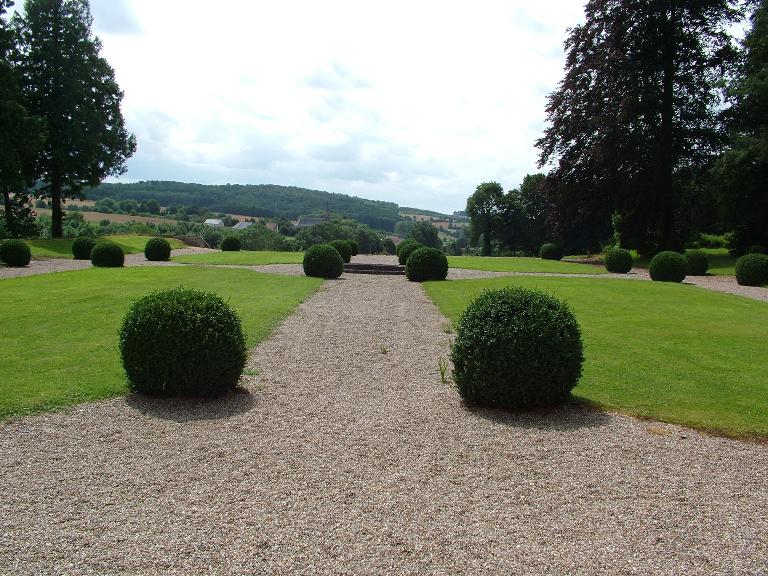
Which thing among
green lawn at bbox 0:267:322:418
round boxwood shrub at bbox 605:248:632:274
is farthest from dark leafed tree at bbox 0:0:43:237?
round boxwood shrub at bbox 605:248:632:274

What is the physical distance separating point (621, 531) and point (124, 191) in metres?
138

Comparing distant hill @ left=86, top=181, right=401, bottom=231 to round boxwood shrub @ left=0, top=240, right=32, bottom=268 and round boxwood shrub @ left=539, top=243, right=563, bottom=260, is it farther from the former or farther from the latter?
round boxwood shrub @ left=0, top=240, right=32, bottom=268

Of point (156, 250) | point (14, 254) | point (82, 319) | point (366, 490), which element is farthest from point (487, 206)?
point (366, 490)

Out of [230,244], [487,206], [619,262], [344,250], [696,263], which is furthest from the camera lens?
[487,206]

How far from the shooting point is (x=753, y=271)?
24.6m

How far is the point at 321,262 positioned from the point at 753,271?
59.2ft

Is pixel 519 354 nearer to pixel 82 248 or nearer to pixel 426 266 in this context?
pixel 426 266

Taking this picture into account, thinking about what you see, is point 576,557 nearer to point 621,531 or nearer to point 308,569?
point 621,531

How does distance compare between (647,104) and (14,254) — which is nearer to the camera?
(14,254)

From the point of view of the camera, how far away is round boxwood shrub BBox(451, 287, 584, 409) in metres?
7.06

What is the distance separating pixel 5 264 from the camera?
29.8 metres

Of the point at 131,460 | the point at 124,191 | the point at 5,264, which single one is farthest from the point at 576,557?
the point at 124,191

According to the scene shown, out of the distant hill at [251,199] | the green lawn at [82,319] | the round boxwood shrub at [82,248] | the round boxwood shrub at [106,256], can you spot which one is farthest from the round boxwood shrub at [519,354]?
the distant hill at [251,199]

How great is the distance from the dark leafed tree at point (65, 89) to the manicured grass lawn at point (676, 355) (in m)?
33.7
